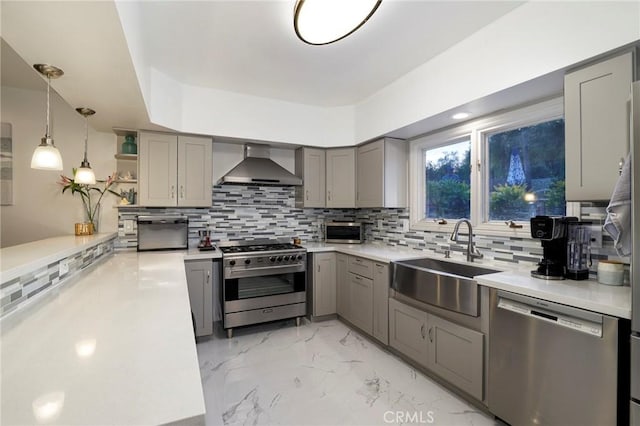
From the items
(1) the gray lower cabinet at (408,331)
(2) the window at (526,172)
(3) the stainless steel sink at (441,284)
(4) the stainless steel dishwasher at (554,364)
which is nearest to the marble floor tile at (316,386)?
(1) the gray lower cabinet at (408,331)

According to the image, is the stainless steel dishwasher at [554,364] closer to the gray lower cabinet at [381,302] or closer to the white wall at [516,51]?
the gray lower cabinet at [381,302]

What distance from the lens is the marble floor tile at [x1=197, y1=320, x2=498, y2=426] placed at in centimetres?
190

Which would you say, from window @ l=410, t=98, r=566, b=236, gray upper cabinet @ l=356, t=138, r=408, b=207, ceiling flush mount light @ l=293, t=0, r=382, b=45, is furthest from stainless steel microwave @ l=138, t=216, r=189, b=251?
window @ l=410, t=98, r=566, b=236

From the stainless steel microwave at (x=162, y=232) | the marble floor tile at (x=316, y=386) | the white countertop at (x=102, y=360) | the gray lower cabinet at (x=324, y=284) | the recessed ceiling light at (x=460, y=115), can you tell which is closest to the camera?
the white countertop at (x=102, y=360)

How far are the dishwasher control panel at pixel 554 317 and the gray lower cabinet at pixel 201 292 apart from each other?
2.53 m

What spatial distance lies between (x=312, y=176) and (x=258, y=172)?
0.71 m

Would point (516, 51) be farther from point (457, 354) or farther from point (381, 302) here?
point (381, 302)

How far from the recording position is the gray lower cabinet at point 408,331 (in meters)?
2.35

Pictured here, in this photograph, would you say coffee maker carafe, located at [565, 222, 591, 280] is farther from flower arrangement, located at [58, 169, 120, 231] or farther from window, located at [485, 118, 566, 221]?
flower arrangement, located at [58, 169, 120, 231]

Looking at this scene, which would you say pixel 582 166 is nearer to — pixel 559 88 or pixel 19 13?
pixel 559 88

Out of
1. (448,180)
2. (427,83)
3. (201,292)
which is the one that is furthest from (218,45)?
(448,180)

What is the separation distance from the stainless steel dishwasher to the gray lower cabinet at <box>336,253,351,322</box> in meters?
1.67

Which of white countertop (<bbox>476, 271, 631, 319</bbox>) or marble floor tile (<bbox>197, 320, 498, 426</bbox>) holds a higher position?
white countertop (<bbox>476, 271, 631, 319</bbox>)

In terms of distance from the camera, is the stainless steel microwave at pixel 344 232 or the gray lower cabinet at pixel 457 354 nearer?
the gray lower cabinet at pixel 457 354
